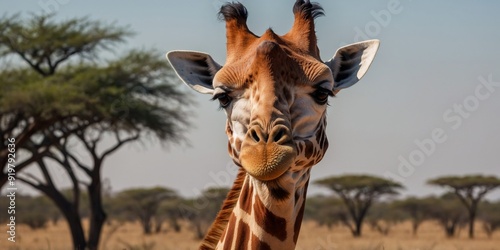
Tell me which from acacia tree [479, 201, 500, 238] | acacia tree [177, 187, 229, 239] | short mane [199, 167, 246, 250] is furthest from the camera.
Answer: acacia tree [479, 201, 500, 238]

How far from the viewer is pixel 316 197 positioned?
65.4m

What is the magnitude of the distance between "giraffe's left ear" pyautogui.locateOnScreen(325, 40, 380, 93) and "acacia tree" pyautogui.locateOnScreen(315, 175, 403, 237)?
138ft

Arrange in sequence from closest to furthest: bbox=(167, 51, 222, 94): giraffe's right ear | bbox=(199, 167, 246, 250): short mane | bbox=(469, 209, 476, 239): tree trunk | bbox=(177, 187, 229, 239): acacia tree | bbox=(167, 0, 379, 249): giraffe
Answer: bbox=(167, 0, 379, 249): giraffe < bbox=(167, 51, 222, 94): giraffe's right ear < bbox=(199, 167, 246, 250): short mane < bbox=(177, 187, 229, 239): acacia tree < bbox=(469, 209, 476, 239): tree trunk

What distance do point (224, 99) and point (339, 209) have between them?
163 ft

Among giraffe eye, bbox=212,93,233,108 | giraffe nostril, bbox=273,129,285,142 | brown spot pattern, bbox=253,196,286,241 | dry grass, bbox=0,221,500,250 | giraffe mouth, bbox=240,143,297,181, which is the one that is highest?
giraffe eye, bbox=212,93,233,108

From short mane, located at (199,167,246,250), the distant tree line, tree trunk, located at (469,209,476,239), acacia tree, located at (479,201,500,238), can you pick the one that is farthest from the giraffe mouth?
acacia tree, located at (479,201,500,238)

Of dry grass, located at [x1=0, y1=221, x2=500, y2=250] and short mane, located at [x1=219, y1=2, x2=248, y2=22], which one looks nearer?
short mane, located at [x1=219, y1=2, x2=248, y2=22]

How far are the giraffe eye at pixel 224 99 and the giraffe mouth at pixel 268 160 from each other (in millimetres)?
643

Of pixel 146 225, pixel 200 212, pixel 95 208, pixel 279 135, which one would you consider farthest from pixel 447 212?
pixel 279 135

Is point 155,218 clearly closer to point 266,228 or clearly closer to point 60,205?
point 60,205

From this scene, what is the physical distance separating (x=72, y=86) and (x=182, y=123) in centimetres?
371

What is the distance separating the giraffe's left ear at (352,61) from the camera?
18.5 ft

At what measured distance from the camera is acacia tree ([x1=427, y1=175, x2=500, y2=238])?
155ft

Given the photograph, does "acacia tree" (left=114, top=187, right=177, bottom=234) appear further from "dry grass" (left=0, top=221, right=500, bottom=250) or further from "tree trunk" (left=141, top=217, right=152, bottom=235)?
"dry grass" (left=0, top=221, right=500, bottom=250)
